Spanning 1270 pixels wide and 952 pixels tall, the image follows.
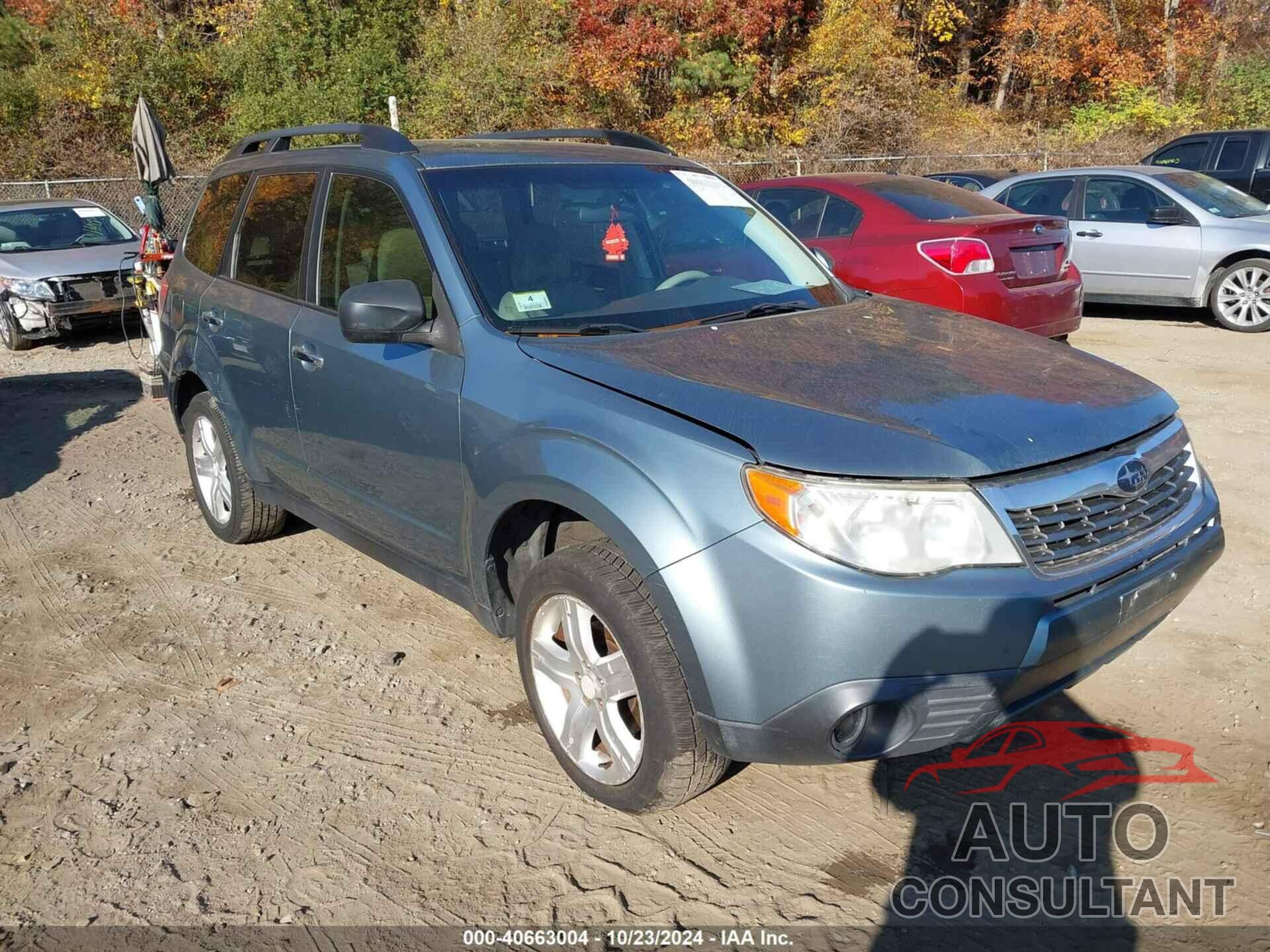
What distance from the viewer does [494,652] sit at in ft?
13.8

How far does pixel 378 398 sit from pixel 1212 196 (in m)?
9.93

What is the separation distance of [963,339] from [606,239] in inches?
50.4

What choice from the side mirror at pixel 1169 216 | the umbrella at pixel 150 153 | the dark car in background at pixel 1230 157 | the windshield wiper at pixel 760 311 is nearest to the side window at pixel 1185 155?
the dark car in background at pixel 1230 157

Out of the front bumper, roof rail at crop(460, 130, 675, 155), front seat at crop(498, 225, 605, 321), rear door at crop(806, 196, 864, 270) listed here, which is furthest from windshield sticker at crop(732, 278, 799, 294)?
rear door at crop(806, 196, 864, 270)

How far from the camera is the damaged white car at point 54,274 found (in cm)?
1105

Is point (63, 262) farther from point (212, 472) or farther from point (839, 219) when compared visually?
point (839, 219)

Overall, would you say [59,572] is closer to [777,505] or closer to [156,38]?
[777,505]

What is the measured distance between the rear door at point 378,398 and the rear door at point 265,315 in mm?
144

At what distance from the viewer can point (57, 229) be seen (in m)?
12.1

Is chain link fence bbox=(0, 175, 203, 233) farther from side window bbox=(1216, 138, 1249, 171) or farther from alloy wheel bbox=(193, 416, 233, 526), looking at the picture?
side window bbox=(1216, 138, 1249, 171)

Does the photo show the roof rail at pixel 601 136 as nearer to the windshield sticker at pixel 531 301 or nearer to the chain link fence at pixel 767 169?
the windshield sticker at pixel 531 301

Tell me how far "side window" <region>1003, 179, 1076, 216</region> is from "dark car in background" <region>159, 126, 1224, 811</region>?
26.2ft

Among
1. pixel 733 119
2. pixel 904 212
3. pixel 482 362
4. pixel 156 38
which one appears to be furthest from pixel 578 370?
pixel 156 38

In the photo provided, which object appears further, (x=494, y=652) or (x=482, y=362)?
(x=494, y=652)
